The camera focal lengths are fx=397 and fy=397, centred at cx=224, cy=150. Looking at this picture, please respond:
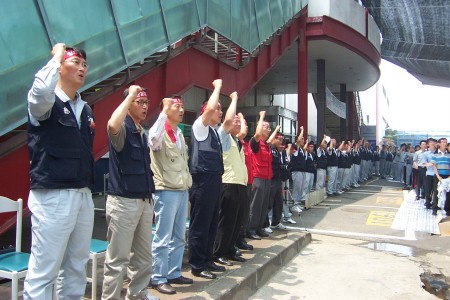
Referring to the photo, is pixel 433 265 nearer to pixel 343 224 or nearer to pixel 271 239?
pixel 271 239

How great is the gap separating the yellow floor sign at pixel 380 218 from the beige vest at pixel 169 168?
22.1 ft

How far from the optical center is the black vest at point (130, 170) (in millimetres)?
3232

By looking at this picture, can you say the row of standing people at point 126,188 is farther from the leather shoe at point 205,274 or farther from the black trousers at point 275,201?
the black trousers at point 275,201

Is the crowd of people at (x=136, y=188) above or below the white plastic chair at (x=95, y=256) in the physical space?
above

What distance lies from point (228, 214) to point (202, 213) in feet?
2.10

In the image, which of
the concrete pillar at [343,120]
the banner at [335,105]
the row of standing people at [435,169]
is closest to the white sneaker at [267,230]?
the row of standing people at [435,169]

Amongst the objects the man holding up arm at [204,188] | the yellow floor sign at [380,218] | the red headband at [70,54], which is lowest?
the yellow floor sign at [380,218]

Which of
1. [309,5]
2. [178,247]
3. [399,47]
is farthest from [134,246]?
[399,47]

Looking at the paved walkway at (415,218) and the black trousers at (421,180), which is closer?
the paved walkway at (415,218)

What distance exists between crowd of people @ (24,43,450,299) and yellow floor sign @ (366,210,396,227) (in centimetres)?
391

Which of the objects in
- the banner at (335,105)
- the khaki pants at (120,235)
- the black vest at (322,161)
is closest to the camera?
the khaki pants at (120,235)

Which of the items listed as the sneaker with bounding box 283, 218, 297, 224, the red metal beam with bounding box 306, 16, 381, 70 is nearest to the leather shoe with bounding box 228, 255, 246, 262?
the sneaker with bounding box 283, 218, 297, 224

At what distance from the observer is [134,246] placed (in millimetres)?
3430

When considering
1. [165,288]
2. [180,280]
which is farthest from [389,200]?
[165,288]
